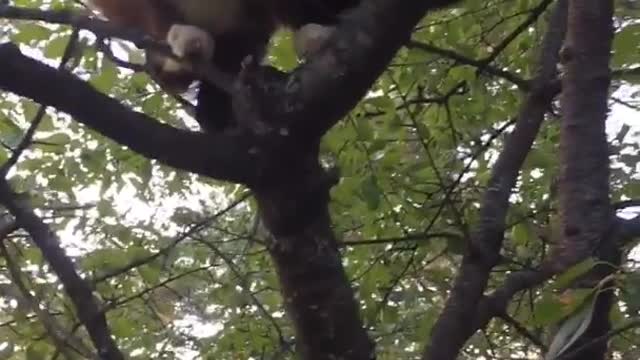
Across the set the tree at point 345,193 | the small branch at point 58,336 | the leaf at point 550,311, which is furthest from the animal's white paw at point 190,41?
the leaf at point 550,311

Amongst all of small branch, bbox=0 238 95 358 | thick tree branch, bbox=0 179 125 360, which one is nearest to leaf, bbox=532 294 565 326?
thick tree branch, bbox=0 179 125 360

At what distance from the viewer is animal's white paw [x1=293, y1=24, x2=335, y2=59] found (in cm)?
211

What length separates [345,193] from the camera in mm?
2479

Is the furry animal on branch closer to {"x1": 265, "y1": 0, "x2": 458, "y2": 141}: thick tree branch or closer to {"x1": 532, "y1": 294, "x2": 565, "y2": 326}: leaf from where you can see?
{"x1": 265, "y1": 0, "x2": 458, "y2": 141}: thick tree branch

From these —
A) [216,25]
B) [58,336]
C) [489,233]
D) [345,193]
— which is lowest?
[58,336]

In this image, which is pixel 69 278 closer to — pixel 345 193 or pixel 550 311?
pixel 550 311

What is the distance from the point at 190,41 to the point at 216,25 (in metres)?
0.17

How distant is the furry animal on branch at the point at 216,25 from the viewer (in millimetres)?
2232

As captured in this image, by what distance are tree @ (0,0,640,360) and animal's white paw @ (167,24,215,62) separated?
0.39ft

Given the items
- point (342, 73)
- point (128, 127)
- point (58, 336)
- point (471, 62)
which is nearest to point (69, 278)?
point (58, 336)

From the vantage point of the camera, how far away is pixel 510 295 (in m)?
1.86

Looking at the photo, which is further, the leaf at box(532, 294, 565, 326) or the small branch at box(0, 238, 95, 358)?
the small branch at box(0, 238, 95, 358)

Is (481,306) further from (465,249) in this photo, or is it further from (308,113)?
(308,113)

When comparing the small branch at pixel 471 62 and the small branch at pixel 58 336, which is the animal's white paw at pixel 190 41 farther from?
the small branch at pixel 58 336
